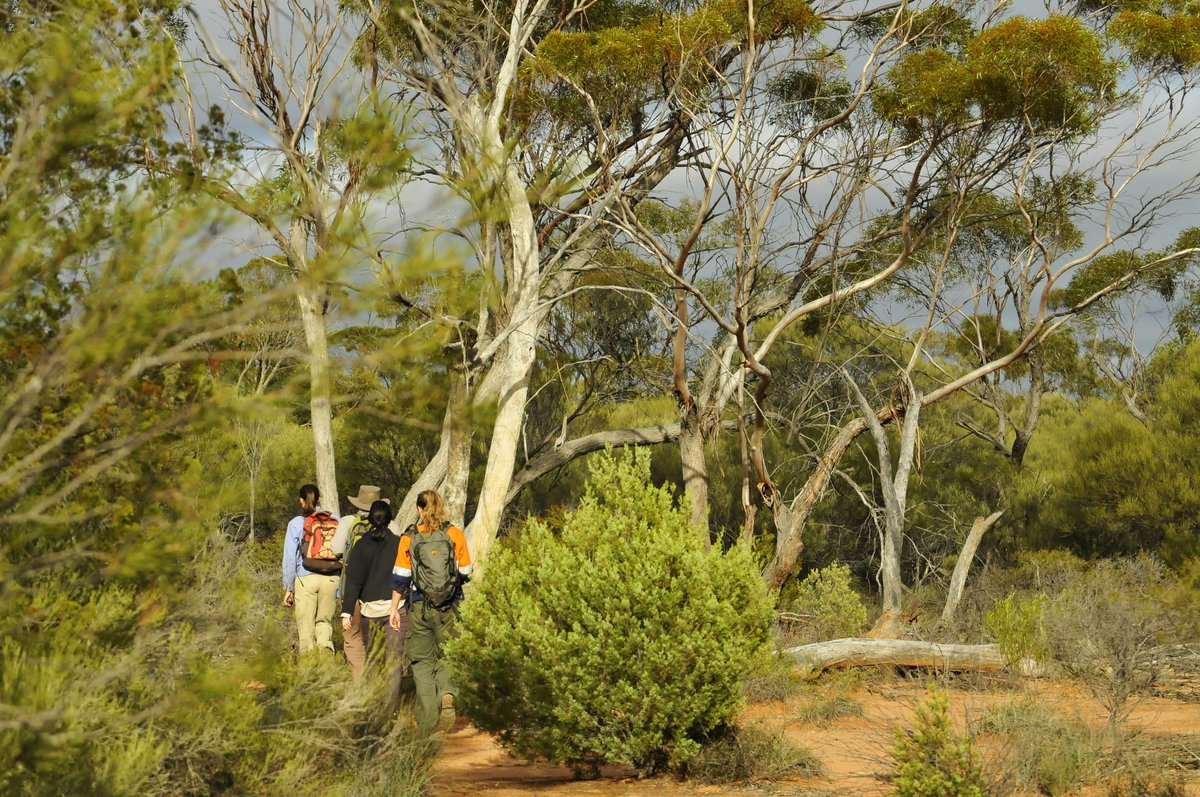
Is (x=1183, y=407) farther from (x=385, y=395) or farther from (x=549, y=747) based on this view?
(x=385, y=395)

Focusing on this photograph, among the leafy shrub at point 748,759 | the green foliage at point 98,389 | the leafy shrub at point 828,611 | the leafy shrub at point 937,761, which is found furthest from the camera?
the leafy shrub at point 828,611

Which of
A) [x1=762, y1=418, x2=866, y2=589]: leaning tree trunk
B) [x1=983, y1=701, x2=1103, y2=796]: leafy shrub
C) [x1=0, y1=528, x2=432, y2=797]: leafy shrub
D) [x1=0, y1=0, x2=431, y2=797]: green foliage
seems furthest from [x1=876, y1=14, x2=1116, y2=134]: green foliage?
[x1=0, y1=0, x2=431, y2=797]: green foliage

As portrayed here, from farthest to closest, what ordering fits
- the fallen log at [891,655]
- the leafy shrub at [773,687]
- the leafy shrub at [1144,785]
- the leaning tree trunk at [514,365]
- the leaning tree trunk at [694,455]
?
the leaning tree trunk at [694,455] → the leaning tree trunk at [514,365] → the fallen log at [891,655] → the leafy shrub at [773,687] → the leafy shrub at [1144,785]

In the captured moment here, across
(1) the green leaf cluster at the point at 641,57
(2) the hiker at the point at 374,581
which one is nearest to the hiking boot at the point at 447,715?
(2) the hiker at the point at 374,581

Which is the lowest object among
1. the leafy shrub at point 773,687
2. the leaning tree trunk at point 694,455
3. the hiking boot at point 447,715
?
the leafy shrub at point 773,687

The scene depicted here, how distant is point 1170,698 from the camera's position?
35.7ft

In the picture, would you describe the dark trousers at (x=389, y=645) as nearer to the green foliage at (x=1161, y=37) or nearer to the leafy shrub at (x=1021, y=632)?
the leafy shrub at (x=1021, y=632)

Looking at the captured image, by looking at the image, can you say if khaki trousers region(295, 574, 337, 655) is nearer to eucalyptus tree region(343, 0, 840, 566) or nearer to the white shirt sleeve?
the white shirt sleeve

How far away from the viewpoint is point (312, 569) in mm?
8906

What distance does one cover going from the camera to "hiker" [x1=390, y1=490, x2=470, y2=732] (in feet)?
26.5

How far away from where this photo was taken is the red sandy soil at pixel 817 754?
7.04 metres

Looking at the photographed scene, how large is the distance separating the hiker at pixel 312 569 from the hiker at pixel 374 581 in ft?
2.03

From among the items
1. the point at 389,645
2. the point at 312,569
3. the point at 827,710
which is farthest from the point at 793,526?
the point at 389,645

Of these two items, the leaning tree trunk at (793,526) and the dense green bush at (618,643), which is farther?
the leaning tree trunk at (793,526)
